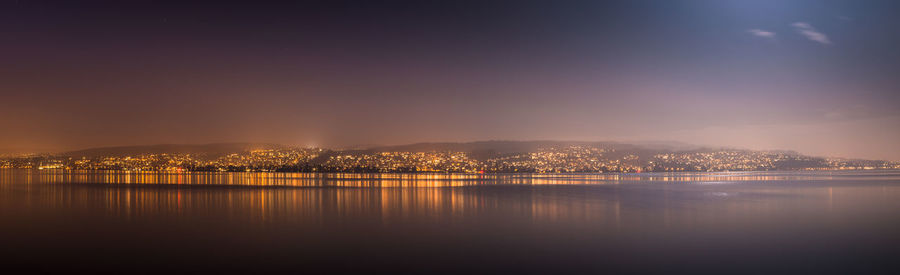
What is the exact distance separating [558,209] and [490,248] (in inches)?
408

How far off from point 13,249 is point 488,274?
1031cm

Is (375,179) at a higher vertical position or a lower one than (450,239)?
lower

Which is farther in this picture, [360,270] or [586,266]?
[586,266]

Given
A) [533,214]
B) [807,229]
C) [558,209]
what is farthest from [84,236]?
[807,229]

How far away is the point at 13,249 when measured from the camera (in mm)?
12258

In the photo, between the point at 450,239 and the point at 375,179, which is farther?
the point at 375,179

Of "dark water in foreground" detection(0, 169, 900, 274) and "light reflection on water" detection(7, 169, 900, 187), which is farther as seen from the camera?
"light reflection on water" detection(7, 169, 900, 187)

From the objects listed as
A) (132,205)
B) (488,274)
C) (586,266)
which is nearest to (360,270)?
(488,274)

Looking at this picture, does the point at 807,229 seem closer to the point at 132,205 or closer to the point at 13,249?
the point at 13,249

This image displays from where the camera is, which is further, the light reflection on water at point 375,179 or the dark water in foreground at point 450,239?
the light reflection on water at point 375,179

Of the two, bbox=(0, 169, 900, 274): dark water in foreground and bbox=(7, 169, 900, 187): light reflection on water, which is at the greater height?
bbox=(0, 169, 900, 274): dark water in foreground

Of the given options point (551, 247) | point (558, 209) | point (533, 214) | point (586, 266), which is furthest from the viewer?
point (558, 209)

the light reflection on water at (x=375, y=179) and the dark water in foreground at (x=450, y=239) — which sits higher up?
the dark water in foreground at (x=450, y=239)

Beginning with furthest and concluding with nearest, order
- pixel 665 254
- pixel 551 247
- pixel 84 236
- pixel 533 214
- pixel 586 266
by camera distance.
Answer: pixel 533 214, pixel 84 236, pixel 551 247, pixel 665 254, pixel 586 266
